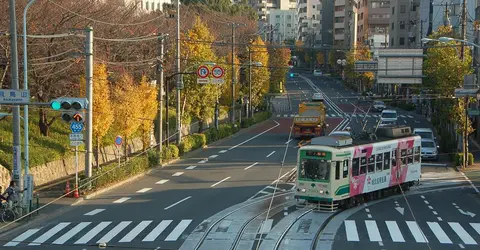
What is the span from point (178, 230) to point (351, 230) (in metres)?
6.01

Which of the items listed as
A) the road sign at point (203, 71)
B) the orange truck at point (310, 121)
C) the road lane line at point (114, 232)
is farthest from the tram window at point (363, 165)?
the orange truck at point (310, 121)

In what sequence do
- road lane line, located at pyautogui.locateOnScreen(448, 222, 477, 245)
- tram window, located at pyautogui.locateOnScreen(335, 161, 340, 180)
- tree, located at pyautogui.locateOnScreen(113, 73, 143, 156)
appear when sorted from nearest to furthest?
1. road lane line, located at pyautogui.locateOnScreen(448, 222, 477, 245)
2. tram window, located at pyautogui.locateOnScreen(335, 161, 340, 180)
3. tree, located at pyautogui.locateOnScreen(113, 73, 143, 156)

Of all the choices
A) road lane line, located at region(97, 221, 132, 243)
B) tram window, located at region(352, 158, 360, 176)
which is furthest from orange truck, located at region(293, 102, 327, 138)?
road lane line, located at region(97, 221, 132, 243)

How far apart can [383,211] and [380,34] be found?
105690mm

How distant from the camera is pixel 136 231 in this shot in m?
22.8

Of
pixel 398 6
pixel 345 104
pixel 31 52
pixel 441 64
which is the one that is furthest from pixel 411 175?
pixel 398 6

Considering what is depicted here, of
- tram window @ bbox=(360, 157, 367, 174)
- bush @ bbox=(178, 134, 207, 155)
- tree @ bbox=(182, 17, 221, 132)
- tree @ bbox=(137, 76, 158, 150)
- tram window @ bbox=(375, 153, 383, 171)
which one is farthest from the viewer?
tree @ bbox=(182, 17, 221, 132)

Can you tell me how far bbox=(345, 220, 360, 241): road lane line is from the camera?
2203cm

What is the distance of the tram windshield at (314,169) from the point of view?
2677cm

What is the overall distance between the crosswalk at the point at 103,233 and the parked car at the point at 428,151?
83.5ft

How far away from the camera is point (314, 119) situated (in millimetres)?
55438

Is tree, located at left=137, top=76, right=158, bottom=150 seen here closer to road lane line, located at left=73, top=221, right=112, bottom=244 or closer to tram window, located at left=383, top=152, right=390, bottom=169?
tram window, located at left=383, top=152, right=390, bottom=169

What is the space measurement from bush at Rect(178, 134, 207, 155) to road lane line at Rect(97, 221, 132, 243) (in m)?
21.9

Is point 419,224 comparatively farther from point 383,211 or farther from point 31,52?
point 31,52
